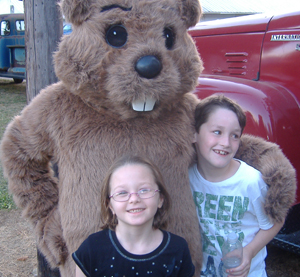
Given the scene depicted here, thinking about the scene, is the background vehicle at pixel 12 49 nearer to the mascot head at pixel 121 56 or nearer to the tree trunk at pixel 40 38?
the tree trunk at pixel 40 38

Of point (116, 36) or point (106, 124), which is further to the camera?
point (106, 124)

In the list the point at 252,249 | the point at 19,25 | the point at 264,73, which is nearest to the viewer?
the point at 252,249

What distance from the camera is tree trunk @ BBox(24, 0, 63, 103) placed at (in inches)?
89.6

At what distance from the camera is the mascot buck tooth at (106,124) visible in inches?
60.6

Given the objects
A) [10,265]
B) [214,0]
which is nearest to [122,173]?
[10,265]

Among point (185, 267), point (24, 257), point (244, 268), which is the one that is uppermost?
point (185, 267)

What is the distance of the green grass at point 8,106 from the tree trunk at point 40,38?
7.11 feet

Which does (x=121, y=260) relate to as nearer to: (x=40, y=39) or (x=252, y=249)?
(x=252, y=249)

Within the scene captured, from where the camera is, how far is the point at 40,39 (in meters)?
2.31

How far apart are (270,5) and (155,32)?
289 inches

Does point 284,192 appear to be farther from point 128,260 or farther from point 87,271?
point 87,271

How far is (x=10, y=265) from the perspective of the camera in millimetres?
2971

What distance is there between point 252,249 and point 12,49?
36.6 ft

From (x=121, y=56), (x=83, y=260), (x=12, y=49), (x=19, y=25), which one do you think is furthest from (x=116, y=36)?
(x=19, y=25)
